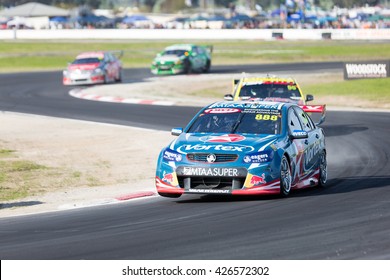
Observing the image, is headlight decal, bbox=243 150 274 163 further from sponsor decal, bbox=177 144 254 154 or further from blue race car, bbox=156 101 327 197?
sponsor decal, bbox=177 144 254 154

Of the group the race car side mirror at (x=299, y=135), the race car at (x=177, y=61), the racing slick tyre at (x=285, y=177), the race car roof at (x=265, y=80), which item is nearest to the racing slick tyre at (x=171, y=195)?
the racing slick tyre at (x=285, y=177)

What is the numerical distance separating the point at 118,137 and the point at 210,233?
43.5 ft

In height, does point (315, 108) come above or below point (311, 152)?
below

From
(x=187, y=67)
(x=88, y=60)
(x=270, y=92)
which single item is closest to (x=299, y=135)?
(x=270, y=92)

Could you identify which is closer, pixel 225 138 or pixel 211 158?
pixel 211 158

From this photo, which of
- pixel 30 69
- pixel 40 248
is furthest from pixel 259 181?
pixel 30 69

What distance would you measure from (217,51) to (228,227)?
59884 millimetres

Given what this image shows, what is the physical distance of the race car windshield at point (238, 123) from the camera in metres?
14.4

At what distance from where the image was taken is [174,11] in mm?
174250

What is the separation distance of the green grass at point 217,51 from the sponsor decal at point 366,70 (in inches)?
692

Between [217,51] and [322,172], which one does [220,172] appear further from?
[217,51]

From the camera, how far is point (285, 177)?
45.3 ft

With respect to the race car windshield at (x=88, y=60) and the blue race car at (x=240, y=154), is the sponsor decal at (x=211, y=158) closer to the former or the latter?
the blue race car at (x=240, y=154)

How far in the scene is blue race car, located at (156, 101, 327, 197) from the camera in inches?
527
